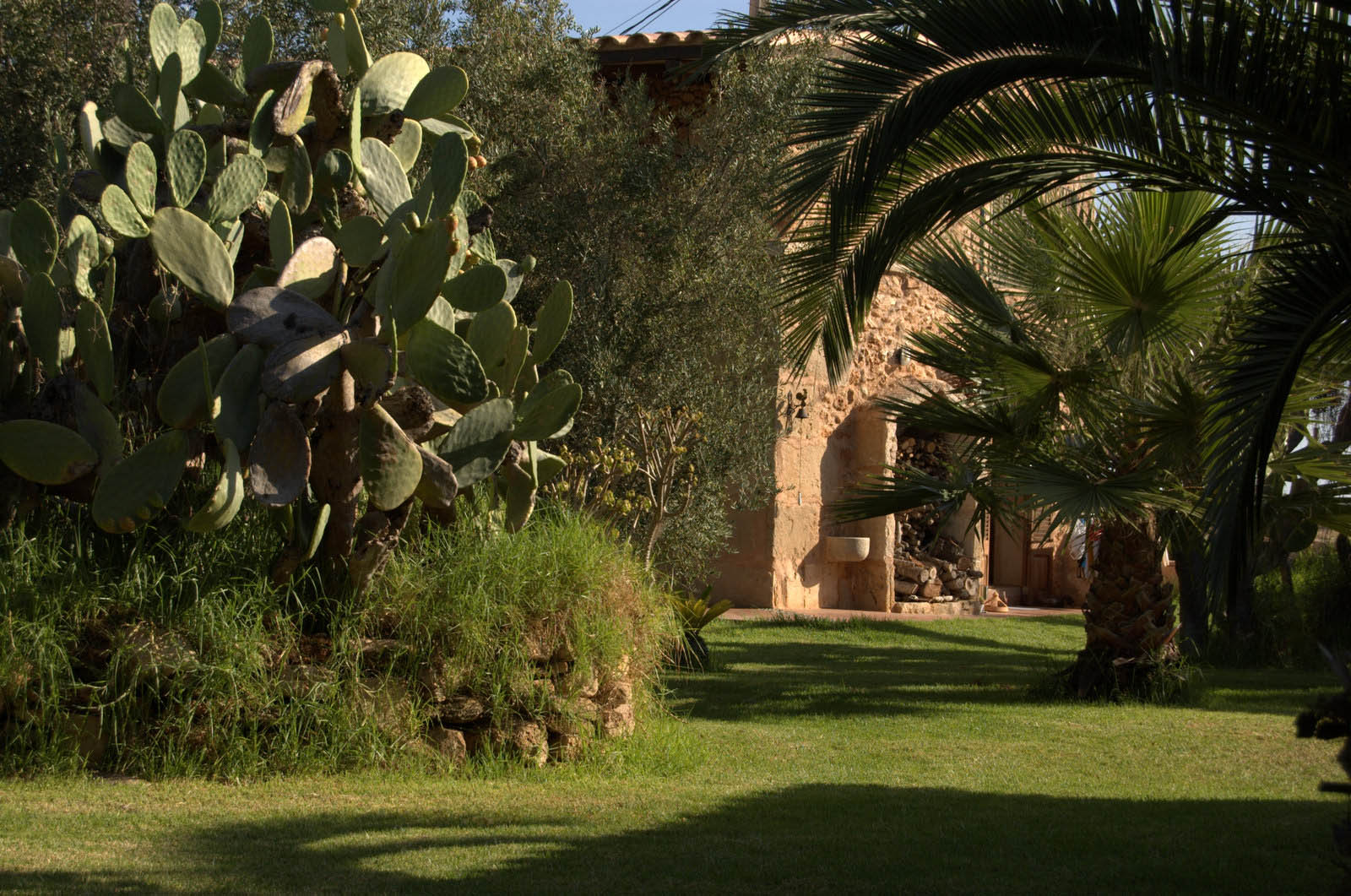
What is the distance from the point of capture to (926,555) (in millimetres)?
14953

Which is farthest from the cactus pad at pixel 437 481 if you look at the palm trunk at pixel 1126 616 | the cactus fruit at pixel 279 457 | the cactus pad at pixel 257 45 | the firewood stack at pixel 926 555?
the firewood stack at pixel 926 555

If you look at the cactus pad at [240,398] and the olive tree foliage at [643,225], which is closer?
the cactus pad at [240,398]

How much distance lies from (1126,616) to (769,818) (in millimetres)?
4177

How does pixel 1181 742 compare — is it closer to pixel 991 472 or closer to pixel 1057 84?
pixel 991 472

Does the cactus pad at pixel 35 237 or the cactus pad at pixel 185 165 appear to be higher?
the cactus pad at pixel 185 165

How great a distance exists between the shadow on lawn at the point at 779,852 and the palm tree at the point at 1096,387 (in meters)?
2.58

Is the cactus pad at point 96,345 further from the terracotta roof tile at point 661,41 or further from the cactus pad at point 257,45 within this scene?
the terracotta roof tile at point 661,41

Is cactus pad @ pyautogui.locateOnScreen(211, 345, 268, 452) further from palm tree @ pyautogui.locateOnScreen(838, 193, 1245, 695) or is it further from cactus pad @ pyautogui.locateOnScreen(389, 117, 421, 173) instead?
palm tree @ pyautogui.locateOnScreen(838, 193, 1245, 695)

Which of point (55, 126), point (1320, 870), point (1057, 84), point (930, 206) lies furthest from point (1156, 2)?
point (55, 126)

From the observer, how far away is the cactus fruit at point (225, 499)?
4445 mm

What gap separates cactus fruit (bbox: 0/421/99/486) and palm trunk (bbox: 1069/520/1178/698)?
5.93 m

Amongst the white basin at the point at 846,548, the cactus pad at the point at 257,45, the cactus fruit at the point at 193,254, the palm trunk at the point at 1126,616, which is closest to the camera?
the cactus fruit at the point at 193,254

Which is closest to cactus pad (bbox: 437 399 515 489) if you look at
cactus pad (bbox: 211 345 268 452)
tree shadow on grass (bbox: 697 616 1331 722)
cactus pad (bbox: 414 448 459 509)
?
cactus pad (bbox: 414 448 459 509)

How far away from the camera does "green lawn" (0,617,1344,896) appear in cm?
380
